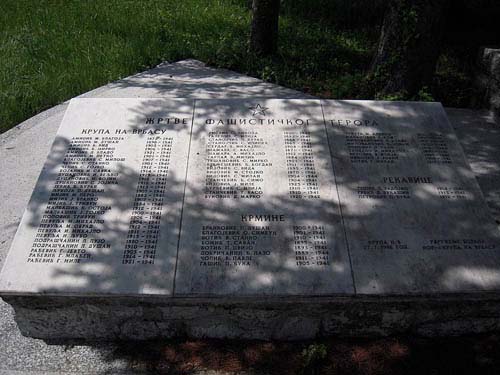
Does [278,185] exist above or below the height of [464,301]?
above

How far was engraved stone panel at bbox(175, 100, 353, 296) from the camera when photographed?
344 cm

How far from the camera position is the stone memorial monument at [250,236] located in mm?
3436

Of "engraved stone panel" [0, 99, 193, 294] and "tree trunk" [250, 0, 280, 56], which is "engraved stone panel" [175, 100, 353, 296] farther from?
"tree trunk" [250, 0, 280, 56]

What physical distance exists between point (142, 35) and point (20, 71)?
2.13 metres

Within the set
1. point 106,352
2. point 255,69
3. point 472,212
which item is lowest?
point 106,352

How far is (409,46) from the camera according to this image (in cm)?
627

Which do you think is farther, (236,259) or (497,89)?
(497,89)

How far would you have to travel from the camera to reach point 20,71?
732 centimetres

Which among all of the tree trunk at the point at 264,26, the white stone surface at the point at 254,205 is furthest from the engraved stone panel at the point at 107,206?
the tree trunk at the point at 264,26

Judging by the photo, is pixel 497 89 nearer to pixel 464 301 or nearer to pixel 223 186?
pixel 464 301

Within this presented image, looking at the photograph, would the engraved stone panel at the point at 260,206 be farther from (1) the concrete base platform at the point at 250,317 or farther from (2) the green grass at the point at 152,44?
(2) the green grass at the point at 152,44

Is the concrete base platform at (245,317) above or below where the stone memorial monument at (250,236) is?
below

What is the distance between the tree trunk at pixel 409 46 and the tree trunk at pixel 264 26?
184 centimetres

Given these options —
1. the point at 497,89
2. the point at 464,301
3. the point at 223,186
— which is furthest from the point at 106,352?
the point at 497,89
